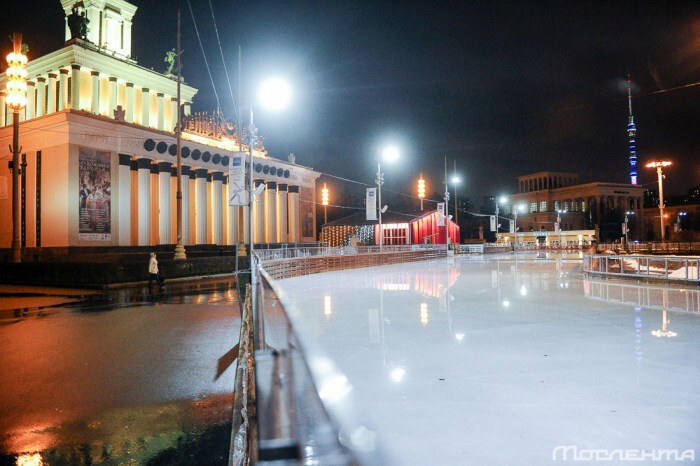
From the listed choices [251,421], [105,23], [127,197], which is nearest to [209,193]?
[127,197]

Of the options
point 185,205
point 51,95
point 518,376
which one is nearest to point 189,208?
point 185,205

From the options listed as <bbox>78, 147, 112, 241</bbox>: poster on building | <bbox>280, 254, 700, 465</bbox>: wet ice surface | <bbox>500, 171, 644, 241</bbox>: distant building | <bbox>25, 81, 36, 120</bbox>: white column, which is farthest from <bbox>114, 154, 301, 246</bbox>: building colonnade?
<bbox>500, 171, 644, 241</bbox>: distant building

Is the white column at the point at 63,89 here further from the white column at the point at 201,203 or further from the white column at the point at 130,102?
the white column at the point at 201,203

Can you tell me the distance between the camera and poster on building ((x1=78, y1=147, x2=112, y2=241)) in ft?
106

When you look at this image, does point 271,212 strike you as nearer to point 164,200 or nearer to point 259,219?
point 259,219

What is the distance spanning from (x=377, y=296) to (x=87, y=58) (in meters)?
40.3

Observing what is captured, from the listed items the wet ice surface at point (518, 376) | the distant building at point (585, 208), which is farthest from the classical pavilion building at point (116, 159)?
the distant building at point (585, 208)

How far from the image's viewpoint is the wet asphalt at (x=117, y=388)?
4074 millimetres

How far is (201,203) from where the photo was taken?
4391 centimetres

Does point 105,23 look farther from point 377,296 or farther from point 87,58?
point 377,296

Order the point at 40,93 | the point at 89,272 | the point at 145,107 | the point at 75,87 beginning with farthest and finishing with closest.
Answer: the point at 145,107 → the point at 40,93 → the point at 75,87 → the point at 89,272

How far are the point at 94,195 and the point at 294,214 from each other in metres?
26.2

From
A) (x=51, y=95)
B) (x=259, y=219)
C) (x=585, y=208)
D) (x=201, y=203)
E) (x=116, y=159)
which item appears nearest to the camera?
(x=116, y=159)

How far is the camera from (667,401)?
470 cm
